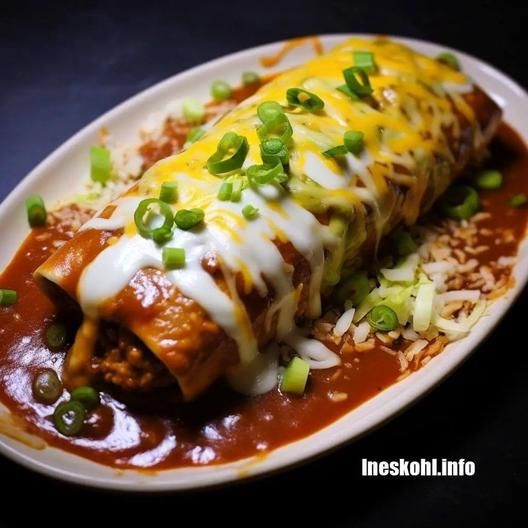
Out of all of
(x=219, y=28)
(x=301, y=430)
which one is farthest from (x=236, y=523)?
(x=219, y=28)

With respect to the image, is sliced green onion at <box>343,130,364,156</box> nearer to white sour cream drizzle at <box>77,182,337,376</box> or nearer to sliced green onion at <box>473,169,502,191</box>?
white sour cream drizzle at <box>77,182,337,376</box>

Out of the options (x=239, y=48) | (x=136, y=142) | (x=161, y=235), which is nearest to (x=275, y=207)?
(x=161, y=235)

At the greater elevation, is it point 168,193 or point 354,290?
point 168,193

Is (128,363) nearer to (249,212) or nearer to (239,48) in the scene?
(249,212)

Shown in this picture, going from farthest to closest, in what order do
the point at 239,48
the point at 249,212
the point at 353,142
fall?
1. the point at 239,48
2. the point at 353,142
3. the point at 249,212

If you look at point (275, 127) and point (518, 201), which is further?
point (518, 201)

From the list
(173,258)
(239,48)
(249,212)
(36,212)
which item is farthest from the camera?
(239,48)
